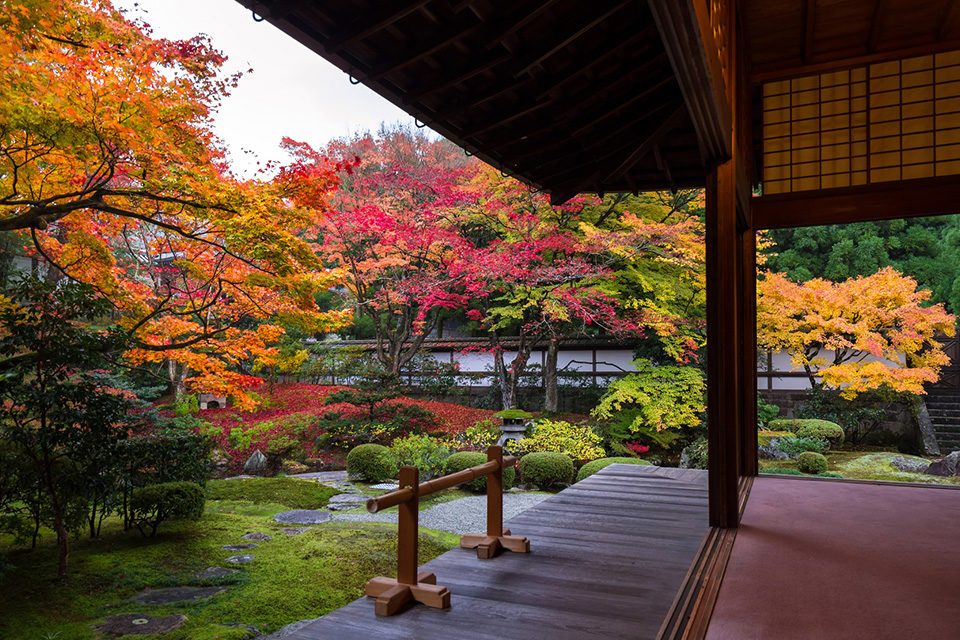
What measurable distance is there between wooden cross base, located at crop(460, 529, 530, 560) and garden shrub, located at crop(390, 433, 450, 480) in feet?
17.7

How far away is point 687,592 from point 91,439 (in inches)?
179

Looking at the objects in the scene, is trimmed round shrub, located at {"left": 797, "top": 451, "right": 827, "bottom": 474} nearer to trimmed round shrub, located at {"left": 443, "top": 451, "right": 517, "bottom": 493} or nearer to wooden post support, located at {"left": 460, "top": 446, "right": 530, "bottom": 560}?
trimmed round shrub, located at {"left": 443, "top": 451, "right": 517, "bottom": 493}

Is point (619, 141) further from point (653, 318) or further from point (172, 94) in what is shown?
point (653, 318)

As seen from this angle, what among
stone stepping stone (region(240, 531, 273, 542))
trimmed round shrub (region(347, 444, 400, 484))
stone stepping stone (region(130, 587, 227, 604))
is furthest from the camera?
trimmed round shrub (region(347, 444, 400, 484))

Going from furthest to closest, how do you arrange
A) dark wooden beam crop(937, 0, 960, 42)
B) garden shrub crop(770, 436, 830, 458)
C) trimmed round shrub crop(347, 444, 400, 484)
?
garden shrub crop(770, 436, 830, 458) → trimmed round shrub crop(347, 444, 400, 484) → dark wooden beam crop(937, 0, 960, 42)

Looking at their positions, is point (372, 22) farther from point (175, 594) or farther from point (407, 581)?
point (175, 594)

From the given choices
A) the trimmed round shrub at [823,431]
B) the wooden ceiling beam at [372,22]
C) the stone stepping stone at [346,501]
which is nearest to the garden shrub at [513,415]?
the stone stepping stone at [346,501]

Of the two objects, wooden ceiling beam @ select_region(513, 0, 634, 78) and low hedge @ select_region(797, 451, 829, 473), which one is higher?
wooden ceiling beam @ select_region(513, 0, 634, 78)

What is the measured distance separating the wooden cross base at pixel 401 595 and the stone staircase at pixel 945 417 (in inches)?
419

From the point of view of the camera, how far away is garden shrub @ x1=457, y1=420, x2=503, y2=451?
396 inches

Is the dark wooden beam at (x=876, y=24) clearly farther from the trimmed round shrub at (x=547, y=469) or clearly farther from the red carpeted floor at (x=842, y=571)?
the trimmed round shrub at (x=547, y=469)

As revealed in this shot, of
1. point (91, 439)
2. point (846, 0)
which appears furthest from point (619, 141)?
point (91, 439)

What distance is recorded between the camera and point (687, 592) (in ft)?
8.11

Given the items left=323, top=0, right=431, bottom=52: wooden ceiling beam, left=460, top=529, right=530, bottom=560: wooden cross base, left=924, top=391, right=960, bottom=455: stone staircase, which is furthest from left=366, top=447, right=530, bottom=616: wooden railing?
left=924, top=391, right=960, bottom=455: stone staircase
